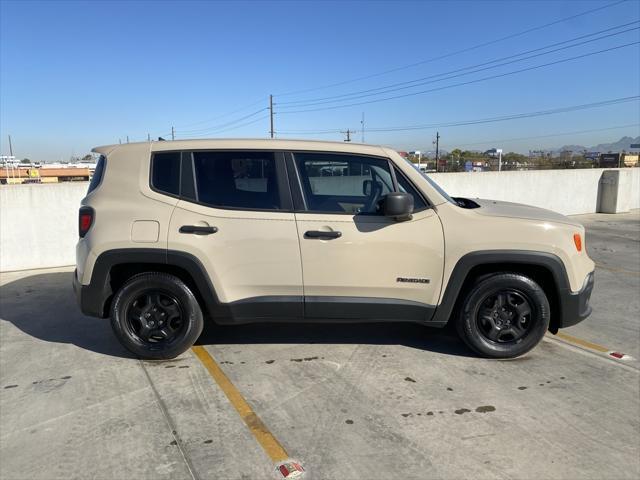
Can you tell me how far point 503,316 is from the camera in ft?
13.0

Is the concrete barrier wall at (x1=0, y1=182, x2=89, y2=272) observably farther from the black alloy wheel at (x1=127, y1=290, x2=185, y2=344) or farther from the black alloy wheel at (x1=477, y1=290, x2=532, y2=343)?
the black alloy wheel at (x1=477, y1=290, x2=532, y2=343)

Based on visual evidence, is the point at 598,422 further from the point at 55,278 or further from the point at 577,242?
the point at 55,278

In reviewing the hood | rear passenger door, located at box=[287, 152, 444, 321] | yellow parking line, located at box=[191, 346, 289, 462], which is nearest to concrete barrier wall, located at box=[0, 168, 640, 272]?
yellow parking line, located at box=[191, 346, 289, 462]

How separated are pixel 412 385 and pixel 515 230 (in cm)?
151

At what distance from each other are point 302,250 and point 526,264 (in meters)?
1.87

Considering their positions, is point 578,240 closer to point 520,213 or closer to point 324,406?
point 520,213

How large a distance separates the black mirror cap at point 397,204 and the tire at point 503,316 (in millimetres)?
914

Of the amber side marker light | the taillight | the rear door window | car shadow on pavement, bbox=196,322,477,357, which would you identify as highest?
the rear door window

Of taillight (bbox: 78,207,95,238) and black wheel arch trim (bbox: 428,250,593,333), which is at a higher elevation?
taillight (bbox: 78,207,95,238)

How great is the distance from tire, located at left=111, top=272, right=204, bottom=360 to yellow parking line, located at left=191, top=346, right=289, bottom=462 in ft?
0.80

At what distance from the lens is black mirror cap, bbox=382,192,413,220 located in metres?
3.58

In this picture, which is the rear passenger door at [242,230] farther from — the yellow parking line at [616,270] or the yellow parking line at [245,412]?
the yellow parking line at [616,270]

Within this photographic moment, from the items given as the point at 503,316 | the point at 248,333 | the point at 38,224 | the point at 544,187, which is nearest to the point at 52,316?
the point at 248,333

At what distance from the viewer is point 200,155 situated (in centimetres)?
→ 392
